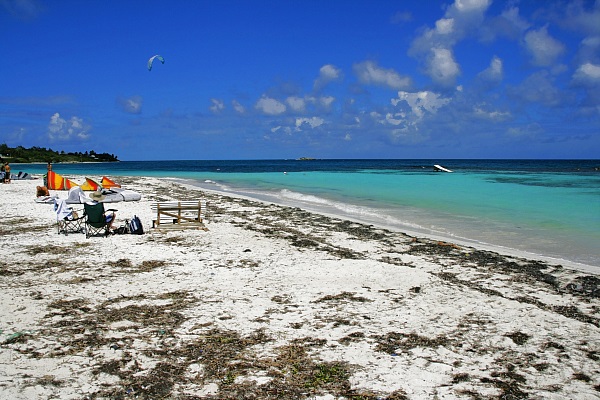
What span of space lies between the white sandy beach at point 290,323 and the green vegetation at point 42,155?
258 feet

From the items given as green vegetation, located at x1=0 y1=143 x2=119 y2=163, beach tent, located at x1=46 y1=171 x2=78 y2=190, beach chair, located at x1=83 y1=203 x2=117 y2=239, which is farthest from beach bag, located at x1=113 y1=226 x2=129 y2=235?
green vegetation, located at x1=0 y1=143 x2=119 y2=163

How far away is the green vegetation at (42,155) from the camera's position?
80.4m

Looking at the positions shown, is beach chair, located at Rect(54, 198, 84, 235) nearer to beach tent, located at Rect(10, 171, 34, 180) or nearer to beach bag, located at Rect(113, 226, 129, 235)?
beach bag, located at Rect(113, 226, 129, 235)

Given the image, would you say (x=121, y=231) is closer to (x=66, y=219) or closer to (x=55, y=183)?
(x=66, y=219)

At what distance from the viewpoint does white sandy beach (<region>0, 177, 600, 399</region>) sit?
13.2 ft

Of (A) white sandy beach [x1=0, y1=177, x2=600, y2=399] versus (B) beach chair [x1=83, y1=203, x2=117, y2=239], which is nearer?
(A) white sandy beach [x1=0, y1=177, x2=600, y2=399]

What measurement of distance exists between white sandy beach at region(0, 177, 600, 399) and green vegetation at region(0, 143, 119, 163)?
78548 millimetres

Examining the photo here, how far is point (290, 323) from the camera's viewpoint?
5.42m

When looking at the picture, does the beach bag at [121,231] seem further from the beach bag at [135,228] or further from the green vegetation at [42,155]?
the green vegetation at [42,155]

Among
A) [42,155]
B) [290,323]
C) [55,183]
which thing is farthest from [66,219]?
[42,155]

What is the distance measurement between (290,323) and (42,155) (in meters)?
102

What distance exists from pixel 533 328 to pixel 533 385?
1.51 m

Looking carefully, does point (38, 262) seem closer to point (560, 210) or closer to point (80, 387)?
point (80, 387)

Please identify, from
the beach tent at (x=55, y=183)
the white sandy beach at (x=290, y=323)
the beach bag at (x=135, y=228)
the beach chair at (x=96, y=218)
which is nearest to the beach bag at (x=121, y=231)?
the beach bag at (x=135, y=228)
